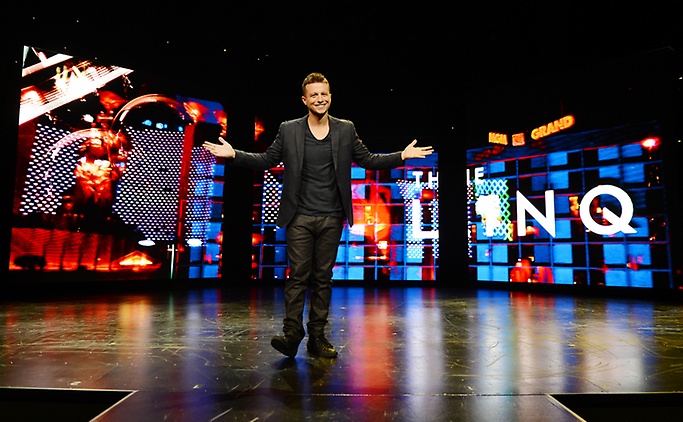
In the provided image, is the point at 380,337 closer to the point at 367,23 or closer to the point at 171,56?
the point at 367,23

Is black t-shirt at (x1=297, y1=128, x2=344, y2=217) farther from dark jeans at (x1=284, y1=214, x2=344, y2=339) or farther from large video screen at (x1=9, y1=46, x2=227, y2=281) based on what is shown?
large video screen at (x1=9, y1=46, x2=227, y2=281)

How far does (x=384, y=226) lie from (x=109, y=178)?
4547 millimetres

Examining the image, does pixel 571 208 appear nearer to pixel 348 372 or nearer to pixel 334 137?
pixel 334 137

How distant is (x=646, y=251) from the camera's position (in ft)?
18.9

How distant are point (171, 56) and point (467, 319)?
5886 mm

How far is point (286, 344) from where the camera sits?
1.89 meters

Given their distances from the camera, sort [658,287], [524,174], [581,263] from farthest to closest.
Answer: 1. [524,174]
2. [581,263]
3. [658,287]

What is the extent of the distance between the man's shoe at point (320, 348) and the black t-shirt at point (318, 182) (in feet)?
2.05

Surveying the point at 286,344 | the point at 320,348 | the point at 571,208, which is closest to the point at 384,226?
the point at 571,208

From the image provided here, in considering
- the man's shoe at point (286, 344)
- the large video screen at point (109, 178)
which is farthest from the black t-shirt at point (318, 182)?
the large video screen at point (109, 178)

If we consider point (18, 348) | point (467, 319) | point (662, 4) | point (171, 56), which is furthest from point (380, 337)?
point (171, 56)

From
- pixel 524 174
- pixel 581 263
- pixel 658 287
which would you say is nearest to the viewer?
pixel 658 287

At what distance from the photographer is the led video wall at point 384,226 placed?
7.60m

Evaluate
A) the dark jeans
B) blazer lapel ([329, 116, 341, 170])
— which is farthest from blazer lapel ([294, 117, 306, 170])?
the dark jeans
